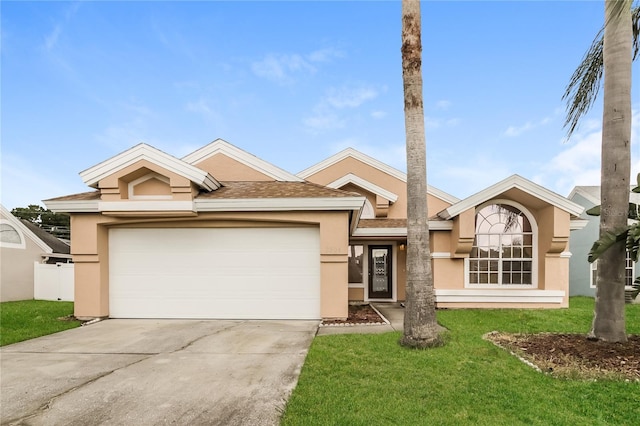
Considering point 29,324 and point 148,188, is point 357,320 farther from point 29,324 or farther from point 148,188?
point 29,324

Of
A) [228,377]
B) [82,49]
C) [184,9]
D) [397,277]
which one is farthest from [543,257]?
[82,49]

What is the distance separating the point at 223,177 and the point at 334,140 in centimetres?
821

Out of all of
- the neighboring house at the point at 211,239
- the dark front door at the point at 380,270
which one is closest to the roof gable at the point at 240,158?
the neighboring house at the point at 211,239

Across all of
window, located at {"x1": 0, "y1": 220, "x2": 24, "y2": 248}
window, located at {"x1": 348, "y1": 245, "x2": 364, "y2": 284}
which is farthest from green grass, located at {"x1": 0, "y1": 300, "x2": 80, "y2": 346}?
window, located at {"x1": 348, "y1": 245, "x2": 364, "y2": 284}

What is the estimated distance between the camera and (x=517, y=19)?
1044 centimetres

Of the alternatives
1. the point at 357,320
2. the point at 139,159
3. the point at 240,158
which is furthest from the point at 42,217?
the point at 357,320

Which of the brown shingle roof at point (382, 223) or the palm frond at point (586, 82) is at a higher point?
the palm frond at point (586, 82)

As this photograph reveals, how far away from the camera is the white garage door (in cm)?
909

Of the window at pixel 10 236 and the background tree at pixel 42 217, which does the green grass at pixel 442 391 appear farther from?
the background tree at pixel 42 217

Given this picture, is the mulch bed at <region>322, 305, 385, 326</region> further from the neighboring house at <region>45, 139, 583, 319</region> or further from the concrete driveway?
the concrete driveway

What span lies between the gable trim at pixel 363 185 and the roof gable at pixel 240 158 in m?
2.63

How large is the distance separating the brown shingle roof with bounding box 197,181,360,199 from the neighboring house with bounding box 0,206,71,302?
41.1ft

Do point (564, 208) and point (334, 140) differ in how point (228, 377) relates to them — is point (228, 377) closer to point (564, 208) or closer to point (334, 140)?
point (564, 208)

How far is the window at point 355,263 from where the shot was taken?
13.8m
